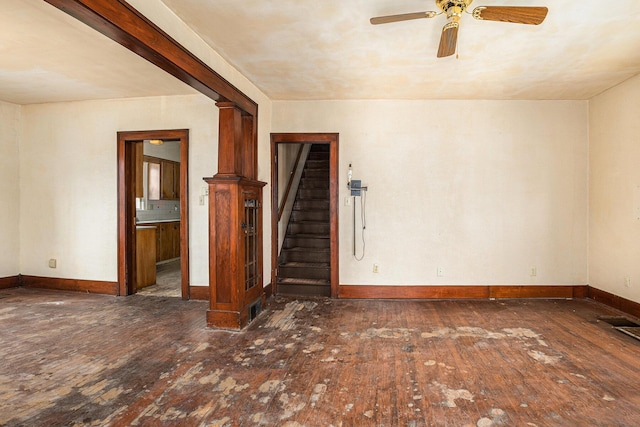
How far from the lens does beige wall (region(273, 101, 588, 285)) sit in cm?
473

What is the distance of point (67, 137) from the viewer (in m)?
5.09

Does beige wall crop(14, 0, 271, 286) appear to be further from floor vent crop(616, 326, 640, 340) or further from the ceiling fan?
floor vent crop(616, 326, 640, 340)

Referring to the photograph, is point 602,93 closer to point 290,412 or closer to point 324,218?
point 324,218

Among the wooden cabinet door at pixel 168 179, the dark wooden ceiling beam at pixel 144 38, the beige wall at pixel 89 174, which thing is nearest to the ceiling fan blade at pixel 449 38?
the dark wooden ceiling beam at pixel 144 38

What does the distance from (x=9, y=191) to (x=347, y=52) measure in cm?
533

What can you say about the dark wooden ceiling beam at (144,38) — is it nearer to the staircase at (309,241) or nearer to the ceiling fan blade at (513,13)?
the ceiling fan blade at (513,13)

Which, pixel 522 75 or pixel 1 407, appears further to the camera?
pixel 522 75

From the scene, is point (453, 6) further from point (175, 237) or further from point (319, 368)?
point (175, 237)

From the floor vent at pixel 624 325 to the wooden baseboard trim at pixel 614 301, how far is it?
16cm

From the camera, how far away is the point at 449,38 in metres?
2.50

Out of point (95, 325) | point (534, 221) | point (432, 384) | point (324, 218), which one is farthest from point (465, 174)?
point (95, 325)

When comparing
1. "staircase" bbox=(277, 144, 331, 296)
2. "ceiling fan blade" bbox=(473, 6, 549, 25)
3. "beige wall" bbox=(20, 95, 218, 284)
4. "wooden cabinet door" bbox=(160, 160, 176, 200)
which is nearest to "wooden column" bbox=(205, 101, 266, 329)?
"beige wall" bbox=(20, 95, 218, 284)

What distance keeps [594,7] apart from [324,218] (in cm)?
437

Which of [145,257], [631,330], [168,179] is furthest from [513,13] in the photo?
[168,179]
